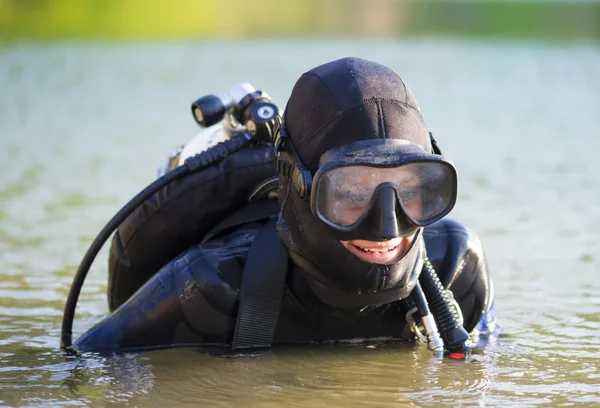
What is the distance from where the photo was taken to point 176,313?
3154 mm

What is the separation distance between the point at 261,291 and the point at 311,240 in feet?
0.96

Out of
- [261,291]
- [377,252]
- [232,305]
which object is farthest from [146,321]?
[377,252]

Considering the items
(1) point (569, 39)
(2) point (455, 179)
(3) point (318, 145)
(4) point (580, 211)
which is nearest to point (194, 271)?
(3) point (318, 145)

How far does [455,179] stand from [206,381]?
0.90 metres

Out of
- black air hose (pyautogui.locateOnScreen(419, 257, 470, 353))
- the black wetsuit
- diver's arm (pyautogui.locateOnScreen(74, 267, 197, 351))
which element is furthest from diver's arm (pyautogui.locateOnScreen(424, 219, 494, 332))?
diver's arm (pyautogui.locateOnScreen(74, 267, 197, 351))

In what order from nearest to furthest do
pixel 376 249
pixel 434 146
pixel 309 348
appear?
pixel 376 249 → pixel 434 146 → pixel 309 348

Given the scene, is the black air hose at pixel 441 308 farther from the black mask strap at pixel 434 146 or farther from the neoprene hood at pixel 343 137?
the black mask strap at pixel 434 146

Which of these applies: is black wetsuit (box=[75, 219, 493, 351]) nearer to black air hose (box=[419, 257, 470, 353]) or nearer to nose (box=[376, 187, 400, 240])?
black air hose (box=[419, 257, 470, 353])

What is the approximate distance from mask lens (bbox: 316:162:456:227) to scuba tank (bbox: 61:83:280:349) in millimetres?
626

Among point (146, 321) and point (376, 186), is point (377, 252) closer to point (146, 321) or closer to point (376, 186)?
point (376, 186)

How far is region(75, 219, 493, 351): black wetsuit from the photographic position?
122 inches

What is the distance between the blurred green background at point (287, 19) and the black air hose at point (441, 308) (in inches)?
864

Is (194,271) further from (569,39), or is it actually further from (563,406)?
(569,39)

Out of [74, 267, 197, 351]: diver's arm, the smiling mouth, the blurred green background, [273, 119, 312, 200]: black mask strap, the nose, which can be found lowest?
[74, 267, 197, 351]: diver's arm
